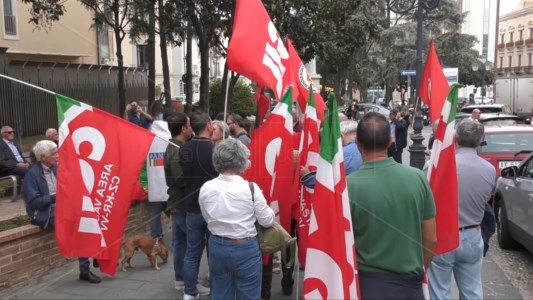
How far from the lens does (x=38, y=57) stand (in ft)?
83.2

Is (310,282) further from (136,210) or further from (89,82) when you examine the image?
(89,82)

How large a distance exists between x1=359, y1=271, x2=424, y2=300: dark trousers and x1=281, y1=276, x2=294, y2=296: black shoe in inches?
93.2

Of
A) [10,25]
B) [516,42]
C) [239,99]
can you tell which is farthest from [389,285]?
[516,42]

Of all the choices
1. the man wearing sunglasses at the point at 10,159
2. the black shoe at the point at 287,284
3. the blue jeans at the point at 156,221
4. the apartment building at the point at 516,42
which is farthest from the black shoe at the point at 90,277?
the apartment building at the point at 516,42

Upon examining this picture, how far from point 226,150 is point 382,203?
1385 millimetres

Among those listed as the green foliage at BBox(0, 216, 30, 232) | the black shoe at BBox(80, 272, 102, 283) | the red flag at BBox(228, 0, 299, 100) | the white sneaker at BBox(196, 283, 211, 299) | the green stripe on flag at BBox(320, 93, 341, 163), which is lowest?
the white sneaker at BBox(196, 283, 211, 299)

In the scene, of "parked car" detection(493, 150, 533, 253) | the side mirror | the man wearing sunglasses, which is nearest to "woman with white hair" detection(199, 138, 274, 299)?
"parked car" detection(493, 150, 533, 253)

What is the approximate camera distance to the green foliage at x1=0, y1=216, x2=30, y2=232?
548 cm

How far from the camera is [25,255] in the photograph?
5.43m

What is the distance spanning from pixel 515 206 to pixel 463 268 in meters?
3.03

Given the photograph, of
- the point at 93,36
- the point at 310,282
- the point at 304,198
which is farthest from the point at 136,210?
the point at 93,36

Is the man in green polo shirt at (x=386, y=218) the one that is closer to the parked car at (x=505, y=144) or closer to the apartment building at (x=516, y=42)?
the parked car at (x=505, y=144)

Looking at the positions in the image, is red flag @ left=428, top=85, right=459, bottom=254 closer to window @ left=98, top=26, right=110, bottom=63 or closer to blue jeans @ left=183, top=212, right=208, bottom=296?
blue jeans @ left=183, top=212, right=208, bottom=296

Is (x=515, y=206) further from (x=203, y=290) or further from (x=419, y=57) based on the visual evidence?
(x=419, y=57)
